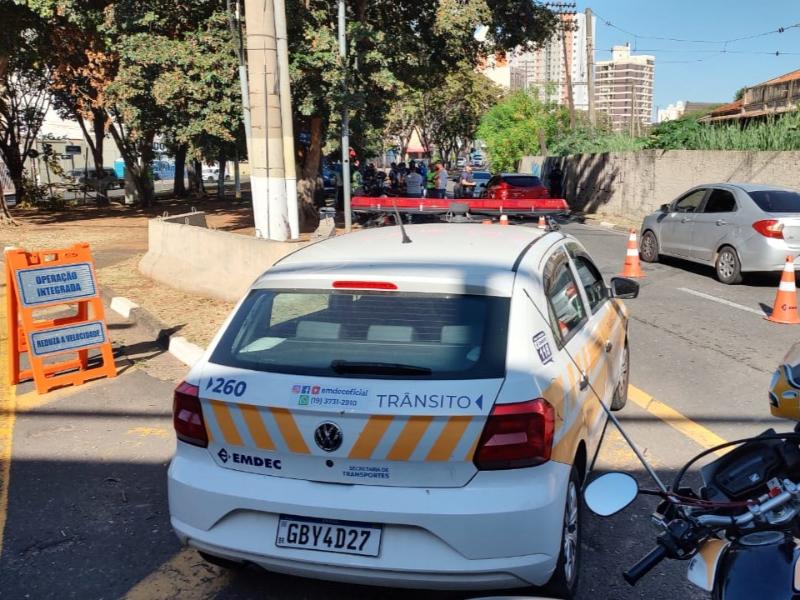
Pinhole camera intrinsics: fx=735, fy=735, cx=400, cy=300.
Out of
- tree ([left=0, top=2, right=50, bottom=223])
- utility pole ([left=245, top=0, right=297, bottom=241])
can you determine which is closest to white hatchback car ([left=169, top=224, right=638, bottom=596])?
utility pole ([left=245, top=0, right=297, bottom=241])

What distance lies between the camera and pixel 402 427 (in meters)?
2.90

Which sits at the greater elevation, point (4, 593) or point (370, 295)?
point (370, 295)

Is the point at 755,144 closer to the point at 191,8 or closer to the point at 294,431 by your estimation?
the point at 191,8

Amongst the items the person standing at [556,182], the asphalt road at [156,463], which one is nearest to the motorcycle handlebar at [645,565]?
the asphalt road at [156,463]

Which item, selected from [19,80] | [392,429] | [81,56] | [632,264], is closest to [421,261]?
[392,429]

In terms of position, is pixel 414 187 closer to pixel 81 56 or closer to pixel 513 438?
pixel 81 56

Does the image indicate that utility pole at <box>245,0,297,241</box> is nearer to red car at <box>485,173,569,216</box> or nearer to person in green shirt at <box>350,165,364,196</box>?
red car at <box>485,173,569,216</box>

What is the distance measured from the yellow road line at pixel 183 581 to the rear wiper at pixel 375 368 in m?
1.35

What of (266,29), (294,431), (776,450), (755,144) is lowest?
(294,431)

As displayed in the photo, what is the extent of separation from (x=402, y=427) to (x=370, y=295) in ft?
2.29

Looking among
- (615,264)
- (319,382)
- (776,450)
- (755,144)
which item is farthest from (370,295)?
(755,144)

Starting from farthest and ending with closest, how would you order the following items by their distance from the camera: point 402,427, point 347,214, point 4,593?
point 347,214, point 4,593, point 402,427

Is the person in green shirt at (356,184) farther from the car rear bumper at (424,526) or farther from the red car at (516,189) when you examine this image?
the car rear bumper at (424,526)

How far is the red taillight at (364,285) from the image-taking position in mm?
3295
